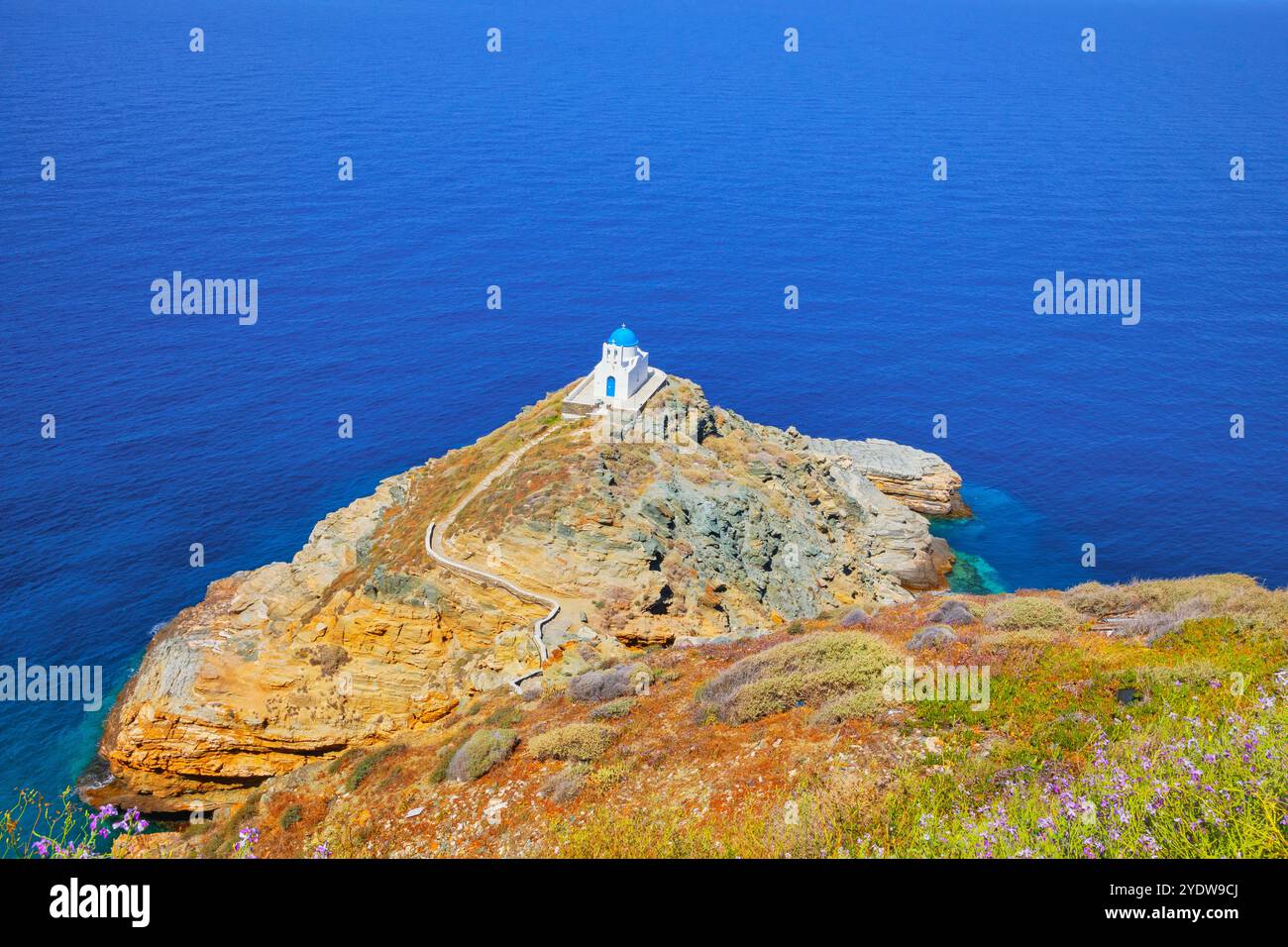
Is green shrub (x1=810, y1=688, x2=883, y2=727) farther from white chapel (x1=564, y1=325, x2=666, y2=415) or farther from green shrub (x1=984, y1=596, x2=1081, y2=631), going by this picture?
white chapel (x1=564, y1=325, x2=666, y2=415)

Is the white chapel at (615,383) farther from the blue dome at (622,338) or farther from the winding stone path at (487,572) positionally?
the winding stone path at (487,572)

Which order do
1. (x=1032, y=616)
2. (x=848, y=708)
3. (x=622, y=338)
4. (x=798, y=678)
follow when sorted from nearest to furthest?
(x=848, y=708) → (x=798, y=678) → (x=1032, y=616) → (x=622, y=338)

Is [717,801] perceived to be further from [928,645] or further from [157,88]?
[157,88]

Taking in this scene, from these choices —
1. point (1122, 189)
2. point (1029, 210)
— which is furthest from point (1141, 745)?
point (1122, 189)

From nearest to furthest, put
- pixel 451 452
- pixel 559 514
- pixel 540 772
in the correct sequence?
pixel 540 772 < pixel 559 514 < pixel 451 452

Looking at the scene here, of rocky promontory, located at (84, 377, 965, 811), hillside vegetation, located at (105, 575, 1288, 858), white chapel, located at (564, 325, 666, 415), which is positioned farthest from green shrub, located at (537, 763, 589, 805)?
white chapel, located at (564, 325, 666, 415)

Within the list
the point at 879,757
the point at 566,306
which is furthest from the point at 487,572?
the point at 566,306

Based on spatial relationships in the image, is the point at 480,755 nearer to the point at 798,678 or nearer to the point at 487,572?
the point at 798,678
